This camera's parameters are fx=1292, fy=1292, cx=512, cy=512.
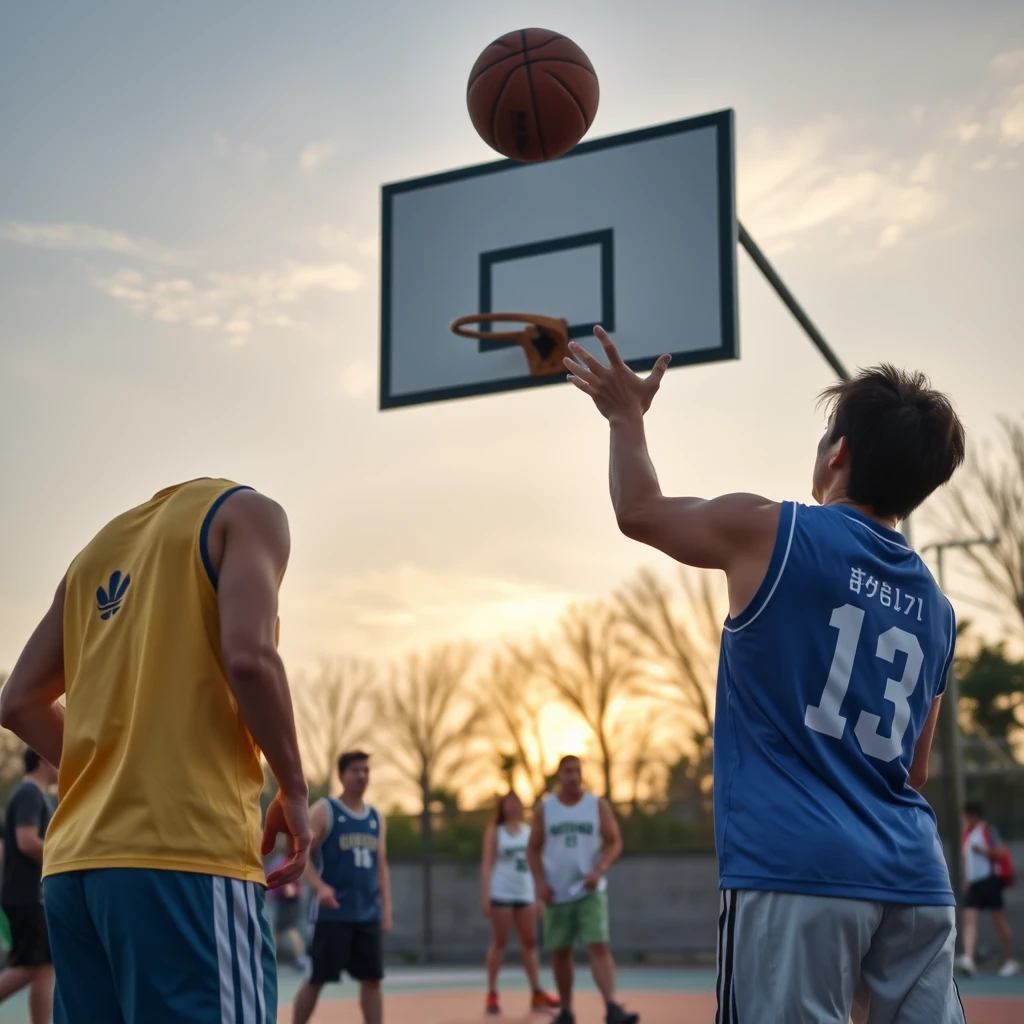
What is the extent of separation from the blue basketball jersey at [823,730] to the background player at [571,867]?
7.62 meters

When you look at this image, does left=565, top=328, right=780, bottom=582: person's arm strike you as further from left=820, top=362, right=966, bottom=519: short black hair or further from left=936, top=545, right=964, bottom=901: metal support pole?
left=936, top=545, right=964, bottom=901: metal support pole

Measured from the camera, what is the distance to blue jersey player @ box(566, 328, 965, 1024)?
2.52 metres

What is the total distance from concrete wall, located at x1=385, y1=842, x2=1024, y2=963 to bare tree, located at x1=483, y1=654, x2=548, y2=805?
975 centimetres

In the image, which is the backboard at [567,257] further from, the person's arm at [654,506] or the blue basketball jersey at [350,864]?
the person's arm at [654,506]

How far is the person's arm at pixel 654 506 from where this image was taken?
8.86 ft

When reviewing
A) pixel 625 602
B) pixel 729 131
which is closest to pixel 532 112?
pixel 729 131

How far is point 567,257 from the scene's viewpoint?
772 centimetres

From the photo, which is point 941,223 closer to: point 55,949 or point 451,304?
point 451,304

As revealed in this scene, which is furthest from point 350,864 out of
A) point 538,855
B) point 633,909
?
point 633,909

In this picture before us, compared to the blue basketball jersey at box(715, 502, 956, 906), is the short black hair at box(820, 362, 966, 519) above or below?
above

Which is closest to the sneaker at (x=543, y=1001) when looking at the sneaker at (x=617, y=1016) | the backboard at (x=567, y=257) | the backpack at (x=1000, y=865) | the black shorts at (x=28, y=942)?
the sneaker at (x=617, y=1016)

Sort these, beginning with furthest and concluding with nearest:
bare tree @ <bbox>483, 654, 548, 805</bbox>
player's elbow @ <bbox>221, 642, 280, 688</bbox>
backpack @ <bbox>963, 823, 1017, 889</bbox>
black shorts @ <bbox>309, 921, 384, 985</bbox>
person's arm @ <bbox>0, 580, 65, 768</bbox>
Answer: bare tree @ <bbox>483, 654, 548, 805</bbox> → backpack @ <bbox>963, 823, 1017, 889</bbox> → black shorts @ <bbox>309, 921, 384, 985</bbox> → person's arm @ <bbox>0, 580, 65, 768</bbox> → player's elbow @ <bbox>221, 642, 280, 688</bbox>

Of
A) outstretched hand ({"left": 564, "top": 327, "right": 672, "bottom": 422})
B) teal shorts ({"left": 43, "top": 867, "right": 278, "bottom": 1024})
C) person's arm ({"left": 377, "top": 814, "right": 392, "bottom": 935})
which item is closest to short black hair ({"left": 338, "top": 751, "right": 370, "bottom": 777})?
person's arm ({"left": 377, "top": 814, "right": 392, "bottom": 935})

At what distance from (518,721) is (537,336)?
83.8ft
